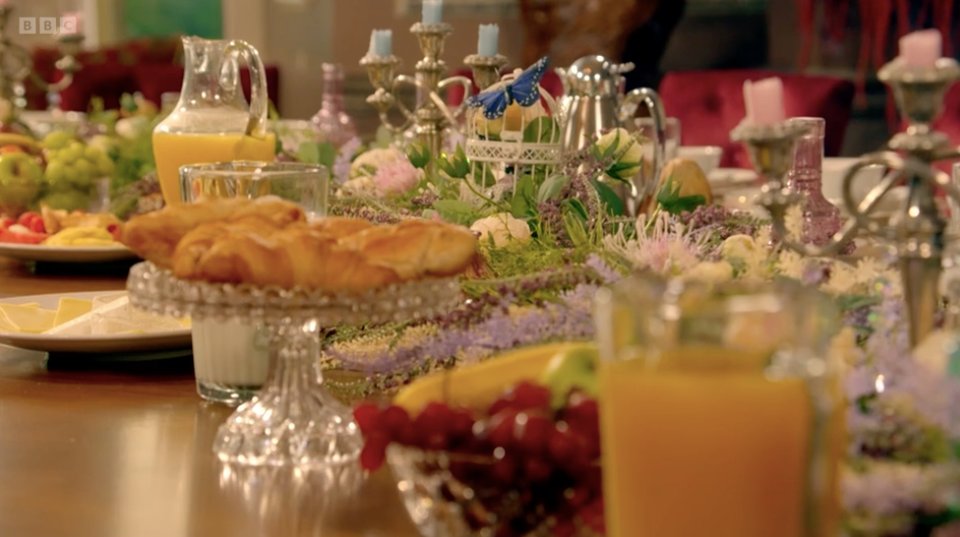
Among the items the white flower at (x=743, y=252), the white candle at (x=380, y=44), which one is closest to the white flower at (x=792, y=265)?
the white flower at (x=743, y=252)

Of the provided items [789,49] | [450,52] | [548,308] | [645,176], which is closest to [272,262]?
[548,308]

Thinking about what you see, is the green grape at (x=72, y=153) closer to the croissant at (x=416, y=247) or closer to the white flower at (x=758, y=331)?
the croissant at (x=416, y=247)

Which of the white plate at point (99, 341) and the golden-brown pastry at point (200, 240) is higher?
the golden-brown pastry at point (200, 240)

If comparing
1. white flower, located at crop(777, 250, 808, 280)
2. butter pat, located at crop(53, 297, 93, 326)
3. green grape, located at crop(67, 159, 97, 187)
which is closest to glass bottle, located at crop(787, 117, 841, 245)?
white flower, located at crop(777, 250, 808, 280)

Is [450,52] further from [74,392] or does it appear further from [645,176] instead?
[74,392]

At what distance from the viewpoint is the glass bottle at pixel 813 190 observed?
137cm

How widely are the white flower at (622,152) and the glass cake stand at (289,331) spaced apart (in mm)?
530

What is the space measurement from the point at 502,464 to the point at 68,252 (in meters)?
1.22

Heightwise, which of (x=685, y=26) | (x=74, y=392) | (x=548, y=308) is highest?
(x=685, y=26)

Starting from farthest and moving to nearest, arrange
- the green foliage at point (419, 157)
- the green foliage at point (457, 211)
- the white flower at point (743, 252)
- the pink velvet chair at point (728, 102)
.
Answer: the pink velvet chair at point (728, 102) < the green foliage at point (419, 157) < the green foliage at point (457, 211) < the white flower at point (743, 252)

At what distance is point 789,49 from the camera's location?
16.0 ft

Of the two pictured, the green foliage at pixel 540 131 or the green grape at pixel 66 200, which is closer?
the green foliage at pixel 540 131

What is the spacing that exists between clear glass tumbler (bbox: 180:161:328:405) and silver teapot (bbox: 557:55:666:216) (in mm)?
595

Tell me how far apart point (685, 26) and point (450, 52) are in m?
0.88
